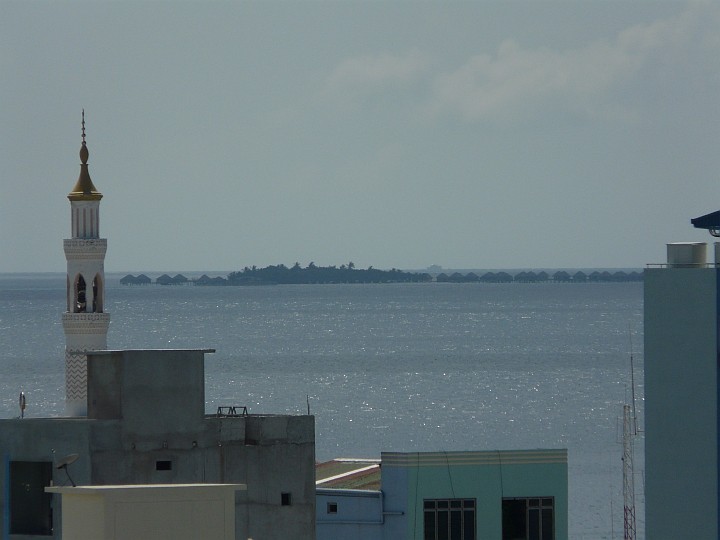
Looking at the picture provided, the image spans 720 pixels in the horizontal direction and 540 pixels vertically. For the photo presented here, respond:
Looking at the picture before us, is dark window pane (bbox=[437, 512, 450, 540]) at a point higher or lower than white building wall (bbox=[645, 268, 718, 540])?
lower

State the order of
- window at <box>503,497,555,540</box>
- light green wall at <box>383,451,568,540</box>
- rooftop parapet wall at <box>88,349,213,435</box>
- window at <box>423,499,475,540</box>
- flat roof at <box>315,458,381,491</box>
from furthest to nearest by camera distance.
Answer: flat roof at <box>315,458,381,491</box>, window at <box>423,499,475,540</box>, window at <box>503,497,555,540</box>, light green wall at <box>383,451,568,540</box>, rooftop parapet wall at <box>88,349,213,435</box>

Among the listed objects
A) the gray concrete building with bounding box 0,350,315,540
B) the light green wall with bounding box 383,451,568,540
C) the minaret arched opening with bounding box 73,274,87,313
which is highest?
the minaret arched opening with bounding box 73,274,87,313

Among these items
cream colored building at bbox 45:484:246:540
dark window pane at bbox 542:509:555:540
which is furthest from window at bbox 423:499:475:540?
cream colored building at bbox 45:484:246:540

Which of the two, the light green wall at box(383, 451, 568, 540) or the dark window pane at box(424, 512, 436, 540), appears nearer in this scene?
the light green wall at box(383, 451, 568, 540)

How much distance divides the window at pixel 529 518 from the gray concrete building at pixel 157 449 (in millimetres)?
7187

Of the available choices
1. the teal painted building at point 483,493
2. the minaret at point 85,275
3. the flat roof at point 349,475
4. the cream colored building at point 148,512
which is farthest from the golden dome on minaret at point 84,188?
the cream colored building at point 148,512

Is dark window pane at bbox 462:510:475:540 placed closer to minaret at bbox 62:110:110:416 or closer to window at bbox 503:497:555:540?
window at bbox 503:497:555:540

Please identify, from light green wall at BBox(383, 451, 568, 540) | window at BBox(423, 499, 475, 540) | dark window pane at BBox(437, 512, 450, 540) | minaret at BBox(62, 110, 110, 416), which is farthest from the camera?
minaret at BBox(62, 110, 110, 416)

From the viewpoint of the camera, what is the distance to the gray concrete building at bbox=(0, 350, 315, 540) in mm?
28047

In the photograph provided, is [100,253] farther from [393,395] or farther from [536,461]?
[393,395]

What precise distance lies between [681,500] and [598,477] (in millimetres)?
50002

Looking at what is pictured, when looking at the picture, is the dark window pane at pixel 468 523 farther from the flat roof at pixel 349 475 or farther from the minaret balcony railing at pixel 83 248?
the minaret balcony railing at pixel 83 248

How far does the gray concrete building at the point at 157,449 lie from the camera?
2805cm

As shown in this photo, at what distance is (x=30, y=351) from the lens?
614ft
